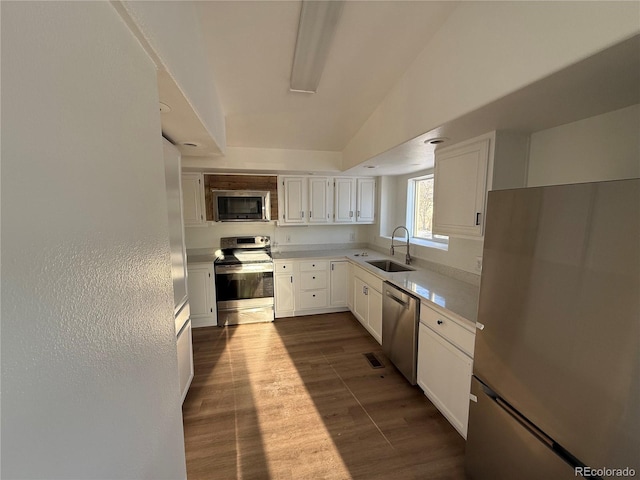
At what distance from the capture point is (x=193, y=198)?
3.59 metres

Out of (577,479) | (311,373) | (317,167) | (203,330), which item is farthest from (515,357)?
(203,330)

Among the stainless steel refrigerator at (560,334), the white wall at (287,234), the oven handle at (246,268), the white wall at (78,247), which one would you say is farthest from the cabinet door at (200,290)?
the stainless steel refrigerator at (560,334)

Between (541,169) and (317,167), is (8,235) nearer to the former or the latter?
(541,169)

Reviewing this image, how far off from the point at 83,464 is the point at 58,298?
0.34 meters

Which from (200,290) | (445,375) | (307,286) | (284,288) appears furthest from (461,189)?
(200,290)

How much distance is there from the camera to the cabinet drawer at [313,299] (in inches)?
154

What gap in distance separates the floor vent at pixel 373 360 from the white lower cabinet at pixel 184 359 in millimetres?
1688

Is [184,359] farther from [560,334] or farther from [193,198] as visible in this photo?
[560,334]

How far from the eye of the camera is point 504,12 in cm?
125

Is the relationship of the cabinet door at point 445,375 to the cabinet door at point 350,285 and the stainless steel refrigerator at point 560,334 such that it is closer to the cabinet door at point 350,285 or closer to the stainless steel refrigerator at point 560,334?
the stainless steel refrigerator at point 560,334

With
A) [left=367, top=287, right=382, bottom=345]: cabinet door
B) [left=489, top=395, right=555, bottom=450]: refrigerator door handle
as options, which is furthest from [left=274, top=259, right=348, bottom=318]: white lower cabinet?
[left=489, top=395, right=555, bottom=450]: refrigerator door handle

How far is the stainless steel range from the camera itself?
3.56 metres

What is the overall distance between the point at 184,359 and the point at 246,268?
5.25 ft

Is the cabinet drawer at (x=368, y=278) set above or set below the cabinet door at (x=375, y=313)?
above
